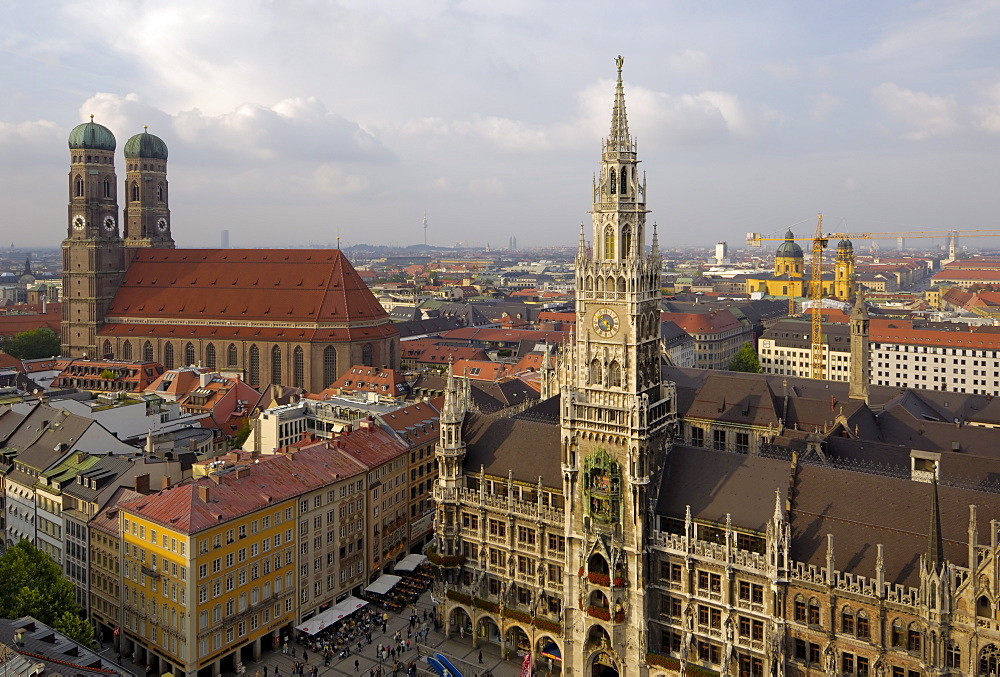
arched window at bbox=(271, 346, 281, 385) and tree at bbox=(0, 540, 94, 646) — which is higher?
arched window at bbox=(271, 346, 281, 385)

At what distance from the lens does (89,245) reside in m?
176

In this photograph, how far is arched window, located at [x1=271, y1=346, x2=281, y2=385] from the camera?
16300cm

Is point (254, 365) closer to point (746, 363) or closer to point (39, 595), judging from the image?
point (746, 363)

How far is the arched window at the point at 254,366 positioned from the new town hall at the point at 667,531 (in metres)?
96.4

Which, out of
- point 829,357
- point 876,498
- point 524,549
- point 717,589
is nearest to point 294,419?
point 524,549

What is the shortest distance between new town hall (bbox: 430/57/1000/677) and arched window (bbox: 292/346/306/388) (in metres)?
88.4

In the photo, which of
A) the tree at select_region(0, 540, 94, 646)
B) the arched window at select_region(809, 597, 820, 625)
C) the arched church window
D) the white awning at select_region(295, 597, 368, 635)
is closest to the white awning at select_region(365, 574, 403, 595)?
the white awning at select_region(295, 597, 368, 635)

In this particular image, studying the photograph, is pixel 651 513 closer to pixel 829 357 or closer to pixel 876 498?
pixel 876 498

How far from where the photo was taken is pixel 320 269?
556 ft

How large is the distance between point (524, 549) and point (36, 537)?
48.8 m

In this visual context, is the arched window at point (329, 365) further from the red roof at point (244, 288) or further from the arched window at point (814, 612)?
the arched window at point (814, 612)

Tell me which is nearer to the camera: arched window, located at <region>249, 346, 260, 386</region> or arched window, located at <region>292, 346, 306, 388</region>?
arched window, located at <region>292, 346, 306, 388</region>

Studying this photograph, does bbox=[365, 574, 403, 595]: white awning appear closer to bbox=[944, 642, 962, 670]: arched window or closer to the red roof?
bbox=[944, 642, 962, 670]: arched window

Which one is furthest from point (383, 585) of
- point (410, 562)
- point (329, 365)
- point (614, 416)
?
point (329, 365)
